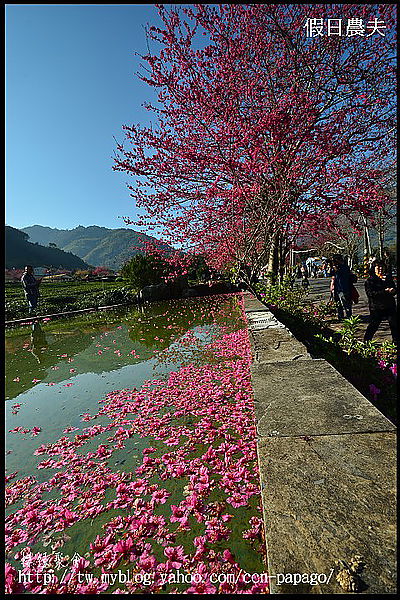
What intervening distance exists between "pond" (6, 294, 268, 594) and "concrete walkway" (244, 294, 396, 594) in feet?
2.74

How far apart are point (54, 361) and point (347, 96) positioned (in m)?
8.74

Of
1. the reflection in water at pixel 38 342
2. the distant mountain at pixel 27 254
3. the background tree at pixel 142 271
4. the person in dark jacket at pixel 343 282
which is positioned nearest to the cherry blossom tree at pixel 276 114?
the person in dark jacket at pixel 343 282

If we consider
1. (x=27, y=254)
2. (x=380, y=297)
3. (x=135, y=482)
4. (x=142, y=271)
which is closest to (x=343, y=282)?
(x=380, y=297)

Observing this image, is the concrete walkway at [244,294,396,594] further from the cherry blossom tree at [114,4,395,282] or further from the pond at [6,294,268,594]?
the cherry blossom tree at [114,4,395,282]

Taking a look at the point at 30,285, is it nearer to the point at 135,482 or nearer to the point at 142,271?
the point at 142,271

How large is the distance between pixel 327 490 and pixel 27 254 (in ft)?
364

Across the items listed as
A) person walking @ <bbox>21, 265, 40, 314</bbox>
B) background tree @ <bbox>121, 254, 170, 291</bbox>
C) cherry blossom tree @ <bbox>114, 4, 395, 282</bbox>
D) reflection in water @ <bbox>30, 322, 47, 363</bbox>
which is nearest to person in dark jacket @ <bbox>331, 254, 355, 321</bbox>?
cherry blossom tree @ <bbox>114, 4, 395, 282</bbox>

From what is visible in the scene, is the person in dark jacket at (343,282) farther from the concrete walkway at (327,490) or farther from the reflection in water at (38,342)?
the reflection in water at (38,342)

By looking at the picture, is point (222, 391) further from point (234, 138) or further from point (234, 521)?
point (234, 138)

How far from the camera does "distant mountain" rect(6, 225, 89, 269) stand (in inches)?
3524

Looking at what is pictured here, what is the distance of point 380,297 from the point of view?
5.11 m

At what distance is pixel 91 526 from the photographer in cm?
223

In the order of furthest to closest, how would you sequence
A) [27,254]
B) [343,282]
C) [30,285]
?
1. [27,254]
2. [30,285]
3. [343,282]
